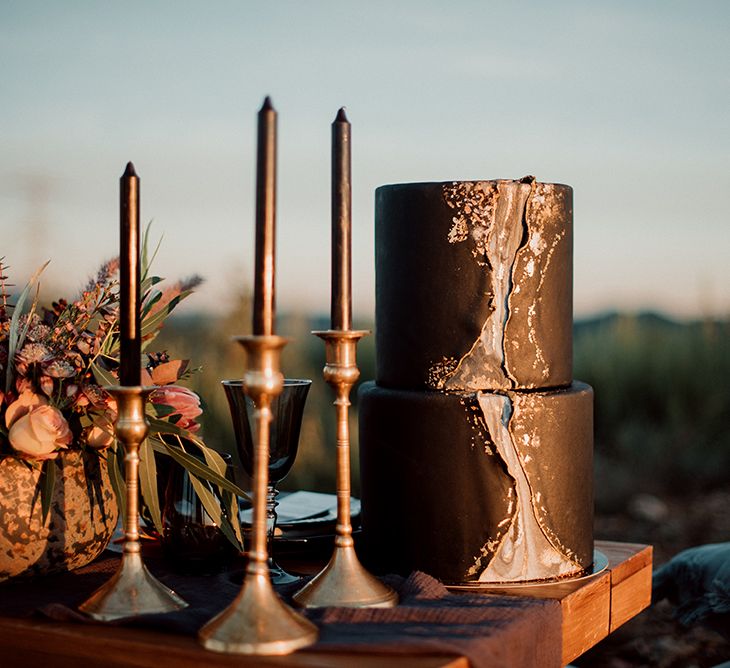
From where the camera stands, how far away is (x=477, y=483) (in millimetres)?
1062

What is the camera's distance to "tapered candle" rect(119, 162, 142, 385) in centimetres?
91

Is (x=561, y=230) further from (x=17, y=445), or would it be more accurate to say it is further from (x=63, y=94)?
(x=63, y=94)

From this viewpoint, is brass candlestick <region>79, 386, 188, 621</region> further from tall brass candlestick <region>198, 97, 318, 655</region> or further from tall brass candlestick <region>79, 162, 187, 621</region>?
tall brass candlestick <region>198, 97, 318, 655</region>

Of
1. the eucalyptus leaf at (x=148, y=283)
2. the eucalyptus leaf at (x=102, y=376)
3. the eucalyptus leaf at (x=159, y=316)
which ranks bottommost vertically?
the eucalyptus leaf at (x=102, y=376)

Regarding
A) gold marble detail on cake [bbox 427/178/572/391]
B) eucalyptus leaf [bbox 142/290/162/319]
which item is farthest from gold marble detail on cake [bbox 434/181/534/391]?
eucalyptus leaf [bbox 142/290/162/319]

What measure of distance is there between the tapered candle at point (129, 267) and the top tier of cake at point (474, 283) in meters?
0.33

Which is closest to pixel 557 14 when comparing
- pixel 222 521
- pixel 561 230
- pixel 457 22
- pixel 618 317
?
pixel 457 22

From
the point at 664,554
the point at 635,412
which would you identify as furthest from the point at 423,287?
the point at 635,412

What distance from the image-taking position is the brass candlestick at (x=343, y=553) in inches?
36.7

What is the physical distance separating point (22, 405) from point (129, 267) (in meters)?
0.22

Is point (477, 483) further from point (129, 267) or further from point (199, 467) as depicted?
point (129, 267)

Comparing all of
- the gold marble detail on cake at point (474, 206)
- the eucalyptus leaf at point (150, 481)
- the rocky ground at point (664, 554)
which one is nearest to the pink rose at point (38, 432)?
the eucalyptus leaf at point (150, 481)

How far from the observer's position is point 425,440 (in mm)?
1068

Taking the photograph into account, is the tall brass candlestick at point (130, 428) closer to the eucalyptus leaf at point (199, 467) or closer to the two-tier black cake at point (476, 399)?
the eucalyptus leaf at point (199, 467)
